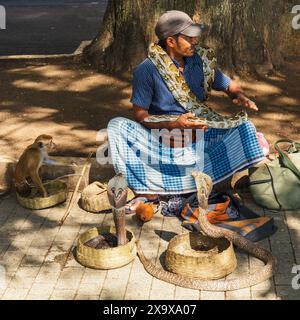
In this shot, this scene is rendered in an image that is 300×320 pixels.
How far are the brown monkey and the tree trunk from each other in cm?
303

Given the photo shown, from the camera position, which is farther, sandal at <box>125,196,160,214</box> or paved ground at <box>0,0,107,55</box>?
paved ground at <box>0,0,107,55</box>

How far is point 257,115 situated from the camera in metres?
9.07

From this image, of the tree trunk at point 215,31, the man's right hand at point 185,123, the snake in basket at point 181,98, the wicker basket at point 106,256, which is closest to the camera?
the wicker basket at point 106,256

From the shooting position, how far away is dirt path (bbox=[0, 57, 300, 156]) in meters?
8.65

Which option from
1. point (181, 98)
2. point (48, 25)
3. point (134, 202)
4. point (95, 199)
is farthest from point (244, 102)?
point (48, 25)

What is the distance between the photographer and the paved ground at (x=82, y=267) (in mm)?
5871

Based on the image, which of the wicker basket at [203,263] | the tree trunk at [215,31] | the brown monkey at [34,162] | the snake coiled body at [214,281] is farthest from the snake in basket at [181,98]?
the tree trunk at [215,31]

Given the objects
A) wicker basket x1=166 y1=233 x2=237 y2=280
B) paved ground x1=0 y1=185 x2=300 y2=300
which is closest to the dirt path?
paved ground x1=0 y1=185 x2=300 y2=300

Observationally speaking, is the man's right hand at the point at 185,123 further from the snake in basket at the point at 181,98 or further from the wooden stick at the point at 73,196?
the wooden stick at the point at 73,196

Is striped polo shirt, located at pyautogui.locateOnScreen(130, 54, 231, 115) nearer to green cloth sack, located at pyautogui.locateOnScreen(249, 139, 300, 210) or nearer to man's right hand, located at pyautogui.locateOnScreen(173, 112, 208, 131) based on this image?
man's right hand, located at pyautogui.locateOnScreen(173, 112, 208, 131)

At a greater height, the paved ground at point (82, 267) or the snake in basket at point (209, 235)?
the snake in basket at point (209, 235)

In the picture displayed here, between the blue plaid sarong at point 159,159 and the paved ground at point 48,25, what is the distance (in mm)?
7287

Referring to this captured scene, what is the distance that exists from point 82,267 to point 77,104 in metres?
3.62

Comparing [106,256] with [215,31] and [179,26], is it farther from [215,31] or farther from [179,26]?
→ [215,31]
